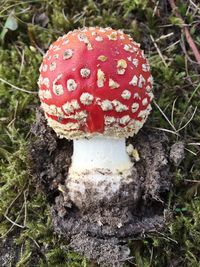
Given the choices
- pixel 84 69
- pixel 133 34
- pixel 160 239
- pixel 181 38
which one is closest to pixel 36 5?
pixel 133 34

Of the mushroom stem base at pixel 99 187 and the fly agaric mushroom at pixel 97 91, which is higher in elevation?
the fly agaric mushroom at pixel 97 91

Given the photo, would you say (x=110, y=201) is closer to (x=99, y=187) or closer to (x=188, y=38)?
(x=99, y=187)

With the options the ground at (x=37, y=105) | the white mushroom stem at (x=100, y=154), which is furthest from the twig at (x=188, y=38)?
the white mushroom stem at (x=100, y=154)

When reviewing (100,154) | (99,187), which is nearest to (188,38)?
(100,154)

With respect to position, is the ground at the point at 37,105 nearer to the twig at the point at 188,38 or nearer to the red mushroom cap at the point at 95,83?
the twig at the point at 188,38

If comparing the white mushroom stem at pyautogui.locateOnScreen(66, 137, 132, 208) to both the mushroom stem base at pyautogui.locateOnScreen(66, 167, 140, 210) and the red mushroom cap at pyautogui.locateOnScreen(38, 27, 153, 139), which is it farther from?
the red mushroom cap at pyautogui.locateOnScreen(38, 27, 153, 139)

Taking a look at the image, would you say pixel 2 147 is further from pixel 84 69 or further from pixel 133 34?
pixel 133 34

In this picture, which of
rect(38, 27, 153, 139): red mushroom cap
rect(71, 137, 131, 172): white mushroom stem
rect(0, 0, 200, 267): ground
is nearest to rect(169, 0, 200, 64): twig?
rect(0, 0, 200, 267): ground
